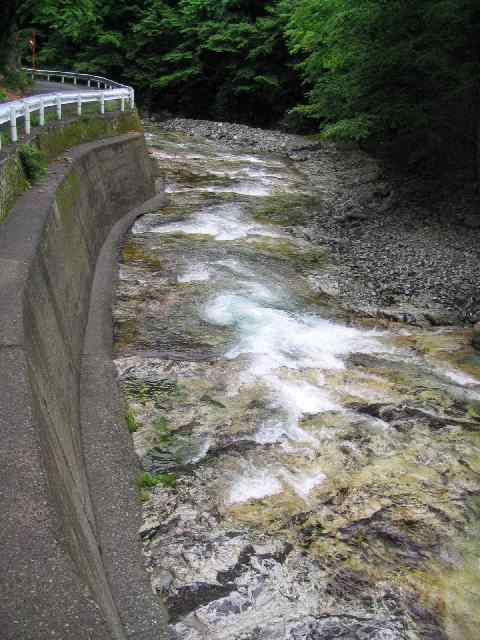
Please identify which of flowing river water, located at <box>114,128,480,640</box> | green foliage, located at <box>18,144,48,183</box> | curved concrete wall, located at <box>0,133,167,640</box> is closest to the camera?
curved concrete wall, located at <box>0,133,167,640</box>

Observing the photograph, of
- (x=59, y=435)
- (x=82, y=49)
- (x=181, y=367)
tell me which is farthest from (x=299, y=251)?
(x=82, y=49)

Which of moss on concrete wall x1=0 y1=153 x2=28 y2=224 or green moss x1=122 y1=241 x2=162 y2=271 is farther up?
moss on concrete wall x1=0 y1=153 x2=28 y2=224

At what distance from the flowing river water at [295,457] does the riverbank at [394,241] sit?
828mm

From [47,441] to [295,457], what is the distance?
326 centimetres

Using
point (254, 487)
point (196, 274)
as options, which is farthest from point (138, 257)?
point (254, 487)

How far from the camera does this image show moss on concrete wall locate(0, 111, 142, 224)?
9.27 metres

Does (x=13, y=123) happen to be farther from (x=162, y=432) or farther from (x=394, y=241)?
(x=394, y=241)

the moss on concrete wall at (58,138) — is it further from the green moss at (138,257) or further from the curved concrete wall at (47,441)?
the green moss at (138,257)

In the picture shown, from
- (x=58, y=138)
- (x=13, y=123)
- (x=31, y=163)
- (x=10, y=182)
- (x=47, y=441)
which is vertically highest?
(x=13, y=123)

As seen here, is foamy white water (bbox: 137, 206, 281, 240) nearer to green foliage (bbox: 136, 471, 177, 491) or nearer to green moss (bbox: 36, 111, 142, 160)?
green moss (bbox: 36, 111, 142, 160)

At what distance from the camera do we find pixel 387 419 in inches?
320

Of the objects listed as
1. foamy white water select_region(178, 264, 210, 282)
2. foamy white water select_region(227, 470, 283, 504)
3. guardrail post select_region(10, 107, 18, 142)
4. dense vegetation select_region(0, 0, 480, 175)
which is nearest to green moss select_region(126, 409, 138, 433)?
foamy white water select_region(227, 470, 283, 504)

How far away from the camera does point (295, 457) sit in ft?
23.8

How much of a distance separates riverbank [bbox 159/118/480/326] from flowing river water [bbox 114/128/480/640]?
83 cm
